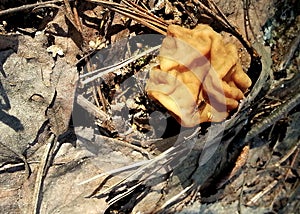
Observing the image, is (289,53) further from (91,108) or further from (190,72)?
(91,108)

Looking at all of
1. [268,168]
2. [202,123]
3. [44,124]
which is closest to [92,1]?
[44,124]

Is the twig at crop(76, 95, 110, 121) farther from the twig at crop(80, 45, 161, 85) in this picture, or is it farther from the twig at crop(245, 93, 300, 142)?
the twig at crop(245, 93, 300, 142)

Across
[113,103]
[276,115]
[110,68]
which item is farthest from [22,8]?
[276,115]

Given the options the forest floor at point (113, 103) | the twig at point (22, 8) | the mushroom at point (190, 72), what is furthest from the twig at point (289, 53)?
the twig at point (22, 8)

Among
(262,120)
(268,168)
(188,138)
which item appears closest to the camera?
(188,138)

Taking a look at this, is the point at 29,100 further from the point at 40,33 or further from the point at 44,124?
the point at 40,33

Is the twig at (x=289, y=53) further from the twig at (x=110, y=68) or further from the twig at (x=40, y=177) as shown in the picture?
the twig at (x=40, y=177)
